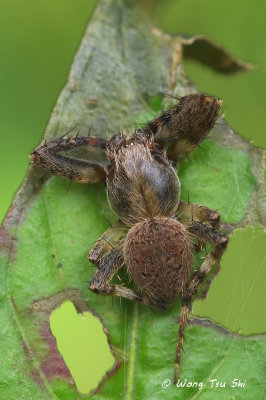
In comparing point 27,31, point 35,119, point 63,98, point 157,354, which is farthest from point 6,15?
point 157,354

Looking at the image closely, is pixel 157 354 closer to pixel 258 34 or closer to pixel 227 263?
pixel 227 263

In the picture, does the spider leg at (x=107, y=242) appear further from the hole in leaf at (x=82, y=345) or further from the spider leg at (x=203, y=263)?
the spider leg at (x=203, y=263)

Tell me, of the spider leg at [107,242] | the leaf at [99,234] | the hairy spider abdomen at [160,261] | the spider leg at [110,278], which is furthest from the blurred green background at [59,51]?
the hairy spider abdomen at [160,261]

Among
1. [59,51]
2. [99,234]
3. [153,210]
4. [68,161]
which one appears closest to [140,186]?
[153,210]

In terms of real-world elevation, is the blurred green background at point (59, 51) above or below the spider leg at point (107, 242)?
above

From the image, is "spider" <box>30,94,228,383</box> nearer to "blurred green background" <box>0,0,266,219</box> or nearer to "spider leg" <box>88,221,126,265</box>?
"spider leg" <box>88,221,126,265</box>

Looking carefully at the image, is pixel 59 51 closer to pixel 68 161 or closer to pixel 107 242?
pixel 68 161

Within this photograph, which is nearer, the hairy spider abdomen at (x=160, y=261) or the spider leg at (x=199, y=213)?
the hairy spider abdomen at (x=160, y=261)

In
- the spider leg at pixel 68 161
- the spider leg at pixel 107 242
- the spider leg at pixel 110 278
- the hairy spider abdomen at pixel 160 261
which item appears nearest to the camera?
the hairy spider abdomen at pixel 160 261
